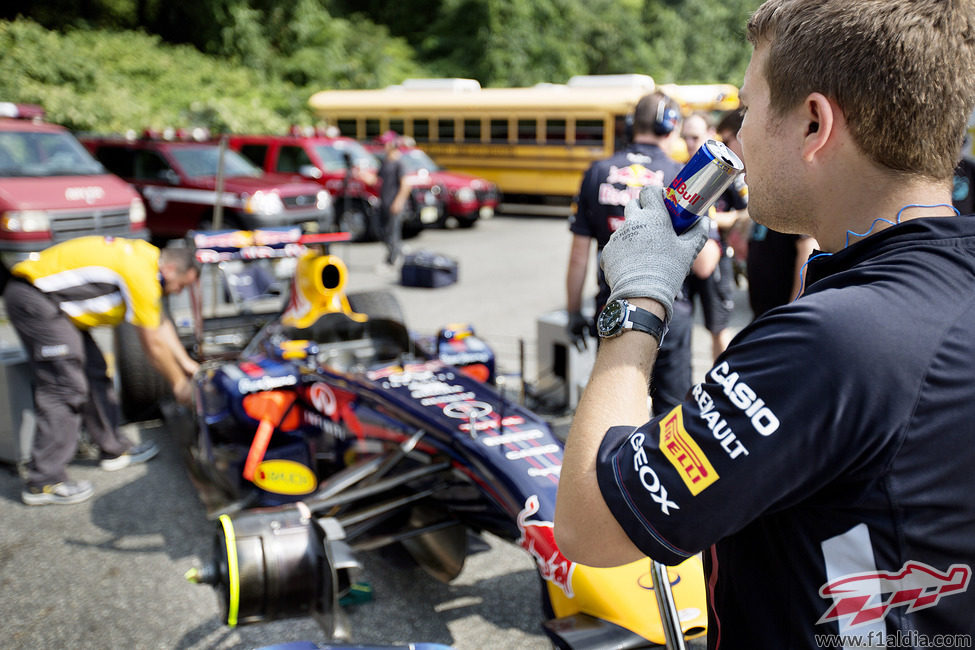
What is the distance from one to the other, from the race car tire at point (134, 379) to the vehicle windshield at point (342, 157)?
883 cm

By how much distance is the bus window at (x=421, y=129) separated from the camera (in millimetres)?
18109

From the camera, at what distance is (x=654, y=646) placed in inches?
75.8

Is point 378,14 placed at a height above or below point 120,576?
above

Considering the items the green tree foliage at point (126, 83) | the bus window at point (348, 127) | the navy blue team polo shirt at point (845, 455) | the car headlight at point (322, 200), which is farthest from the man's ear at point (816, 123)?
the bus window at point (348, 127)

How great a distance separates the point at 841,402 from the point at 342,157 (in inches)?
539

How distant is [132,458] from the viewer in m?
4.68

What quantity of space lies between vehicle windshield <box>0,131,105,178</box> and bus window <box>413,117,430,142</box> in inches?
347

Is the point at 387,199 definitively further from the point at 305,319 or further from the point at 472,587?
the point at 472,587

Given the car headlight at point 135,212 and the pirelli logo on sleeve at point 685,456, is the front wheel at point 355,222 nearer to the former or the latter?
the car headlight at point 135,212

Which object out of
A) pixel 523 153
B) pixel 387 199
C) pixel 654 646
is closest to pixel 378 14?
pixel 523 153

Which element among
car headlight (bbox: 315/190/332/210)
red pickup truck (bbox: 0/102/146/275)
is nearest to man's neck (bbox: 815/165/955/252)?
red pickup truck (bbox: 0/102/146/275)

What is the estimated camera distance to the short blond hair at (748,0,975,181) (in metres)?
0.90

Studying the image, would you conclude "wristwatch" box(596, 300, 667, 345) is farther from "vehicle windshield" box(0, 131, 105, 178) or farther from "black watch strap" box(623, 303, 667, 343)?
"vehicle windshield" box(0, 131, 105, 178)

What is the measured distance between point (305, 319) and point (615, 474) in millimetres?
3622
